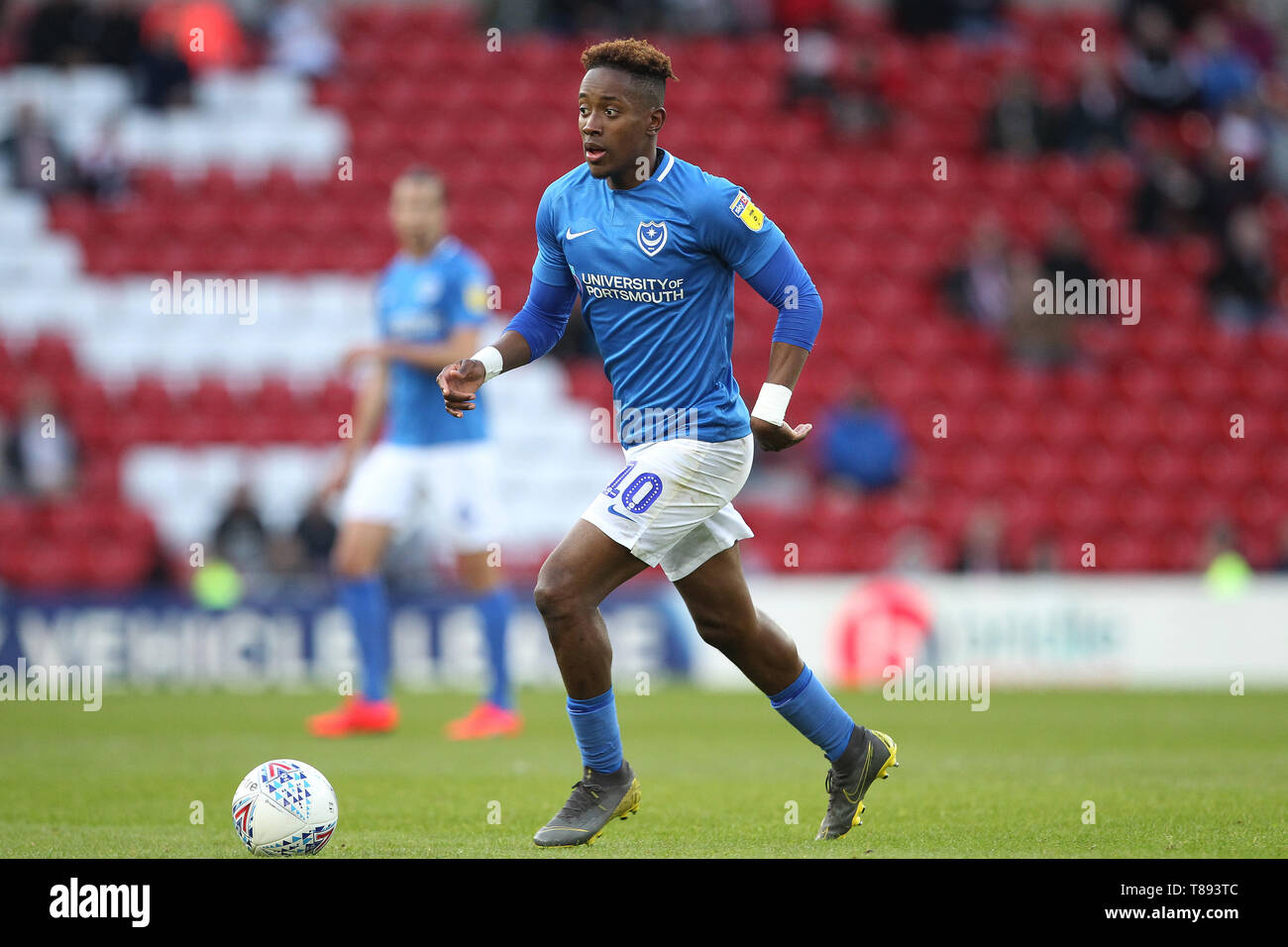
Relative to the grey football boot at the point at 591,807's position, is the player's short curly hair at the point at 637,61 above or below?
above

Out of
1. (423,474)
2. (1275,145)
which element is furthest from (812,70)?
(423,474)

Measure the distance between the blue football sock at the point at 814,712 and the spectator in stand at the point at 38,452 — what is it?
11.6 meters

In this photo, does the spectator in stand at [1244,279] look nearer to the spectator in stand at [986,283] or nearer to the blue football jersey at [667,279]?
the spectator in stand at [986,283]

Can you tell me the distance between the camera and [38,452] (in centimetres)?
1579

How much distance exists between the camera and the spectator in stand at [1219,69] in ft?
65.4

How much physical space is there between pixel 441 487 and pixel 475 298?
1.12 m

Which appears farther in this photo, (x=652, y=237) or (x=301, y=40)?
(x=301, y=40)

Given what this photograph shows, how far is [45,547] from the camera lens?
618 inches

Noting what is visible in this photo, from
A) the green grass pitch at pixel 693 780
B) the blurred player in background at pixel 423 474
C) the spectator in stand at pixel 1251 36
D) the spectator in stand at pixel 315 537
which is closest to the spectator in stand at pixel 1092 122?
the spectator in stand at pixel 1251 36

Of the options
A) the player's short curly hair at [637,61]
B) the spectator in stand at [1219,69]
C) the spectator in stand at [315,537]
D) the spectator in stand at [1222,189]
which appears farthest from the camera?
the spectator in stand at [1219,69]

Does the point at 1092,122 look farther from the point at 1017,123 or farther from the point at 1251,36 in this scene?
the point at 1251,36

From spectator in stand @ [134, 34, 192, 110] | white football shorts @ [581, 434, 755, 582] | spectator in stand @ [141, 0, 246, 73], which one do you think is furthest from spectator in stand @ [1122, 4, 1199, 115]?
white football shorts @ [581, 434, 755, 582]

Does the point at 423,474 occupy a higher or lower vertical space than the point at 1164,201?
lower
